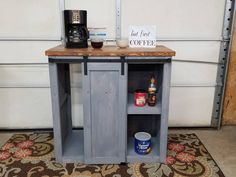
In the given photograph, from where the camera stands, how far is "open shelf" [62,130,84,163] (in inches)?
80.0

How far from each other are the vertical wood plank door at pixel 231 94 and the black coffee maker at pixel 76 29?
1.70m

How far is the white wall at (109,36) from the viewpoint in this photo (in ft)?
7.82

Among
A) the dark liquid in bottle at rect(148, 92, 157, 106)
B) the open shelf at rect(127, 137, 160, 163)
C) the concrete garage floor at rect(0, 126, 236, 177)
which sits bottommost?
the concrete garage floor at rect(0, 126, 236, 177)

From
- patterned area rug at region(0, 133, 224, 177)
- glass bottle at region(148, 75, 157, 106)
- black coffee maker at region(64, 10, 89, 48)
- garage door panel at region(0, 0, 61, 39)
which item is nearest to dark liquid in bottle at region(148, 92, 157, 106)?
glass bottle at region(148, 75, 157, 106)

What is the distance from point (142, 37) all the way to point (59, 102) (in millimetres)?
918

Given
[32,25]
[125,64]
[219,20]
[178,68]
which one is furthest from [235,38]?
[32,25]

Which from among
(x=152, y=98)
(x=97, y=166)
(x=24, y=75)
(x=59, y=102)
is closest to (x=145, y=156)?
(x=97, y=166)

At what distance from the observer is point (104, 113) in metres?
1.90

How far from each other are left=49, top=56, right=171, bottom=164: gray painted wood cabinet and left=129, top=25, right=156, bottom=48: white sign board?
236mm

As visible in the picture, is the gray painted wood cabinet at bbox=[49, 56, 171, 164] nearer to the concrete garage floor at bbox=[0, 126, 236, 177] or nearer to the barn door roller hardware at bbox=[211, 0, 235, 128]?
the concrete garage floor at bbox=[0, 126, 236, 177]

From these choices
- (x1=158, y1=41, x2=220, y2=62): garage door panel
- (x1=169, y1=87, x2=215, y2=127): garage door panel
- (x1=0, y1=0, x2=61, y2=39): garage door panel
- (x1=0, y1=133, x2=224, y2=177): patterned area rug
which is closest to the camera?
(x1=0, y1=133, x2=224, y2=177): patterned area rug

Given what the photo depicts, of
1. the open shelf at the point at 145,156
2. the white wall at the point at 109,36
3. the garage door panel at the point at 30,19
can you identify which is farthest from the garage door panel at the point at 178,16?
the open shelf at the point at 145,156

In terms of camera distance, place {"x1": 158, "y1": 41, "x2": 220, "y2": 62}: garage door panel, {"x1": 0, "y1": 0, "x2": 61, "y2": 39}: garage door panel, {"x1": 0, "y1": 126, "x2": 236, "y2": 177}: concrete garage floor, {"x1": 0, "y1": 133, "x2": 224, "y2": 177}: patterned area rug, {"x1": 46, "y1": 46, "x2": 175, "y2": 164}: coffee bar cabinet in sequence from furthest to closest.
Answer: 1. {"x1": 158, "y1": 41, "x2": 220, "y2": 62}: garage door panel
2. {"x1": 0, "y1": 0, "x2": 61, "y2": 39}: garage door panel
3. {"x1": 0, "y1": 126, "x2": 236, "y2": 177}: concrete garage floor
4. {"x1": 0, "y1": 133, "x2": 224, "y2": 177}: patterned area rug
5. {"x1": 46, "y1": 46, "x2": 175, "y2": 164}: coffee bar cabinet

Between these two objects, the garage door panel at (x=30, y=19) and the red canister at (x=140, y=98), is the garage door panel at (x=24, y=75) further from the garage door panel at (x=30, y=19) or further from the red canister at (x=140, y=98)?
the red canister at (x=140, y=98)
